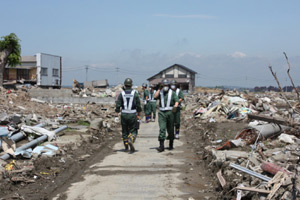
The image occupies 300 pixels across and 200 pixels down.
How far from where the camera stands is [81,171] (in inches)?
334

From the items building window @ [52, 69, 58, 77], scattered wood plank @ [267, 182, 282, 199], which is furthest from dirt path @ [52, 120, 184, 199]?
building window @ [52, 69, 58, 77]

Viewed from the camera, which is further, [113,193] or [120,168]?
[120,168]

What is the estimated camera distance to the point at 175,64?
65812 mm

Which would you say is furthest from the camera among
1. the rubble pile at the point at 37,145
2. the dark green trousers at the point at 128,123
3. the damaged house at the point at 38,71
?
the damaged house at the point at 38,71

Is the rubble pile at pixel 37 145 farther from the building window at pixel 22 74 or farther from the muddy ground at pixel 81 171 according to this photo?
the building window at pixel 22 74

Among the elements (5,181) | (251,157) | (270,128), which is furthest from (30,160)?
(270,128)

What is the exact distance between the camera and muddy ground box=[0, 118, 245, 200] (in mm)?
6734

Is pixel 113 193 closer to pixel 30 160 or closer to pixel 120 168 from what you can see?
pixel 120 168

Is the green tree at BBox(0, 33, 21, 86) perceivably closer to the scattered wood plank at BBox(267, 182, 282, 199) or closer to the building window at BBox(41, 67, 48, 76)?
the building window at BBox(41, 67, 48, 76)

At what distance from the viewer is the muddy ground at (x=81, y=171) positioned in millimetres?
6734

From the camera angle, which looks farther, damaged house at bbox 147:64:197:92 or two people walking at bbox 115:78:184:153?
damaged house at bbox 147:64:197:92

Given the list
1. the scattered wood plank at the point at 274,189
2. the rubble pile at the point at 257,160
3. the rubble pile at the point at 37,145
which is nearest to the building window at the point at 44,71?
the rubble pile at the point at 37,145

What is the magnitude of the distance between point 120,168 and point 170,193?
2229 millimetres

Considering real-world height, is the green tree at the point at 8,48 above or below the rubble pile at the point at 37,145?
above
